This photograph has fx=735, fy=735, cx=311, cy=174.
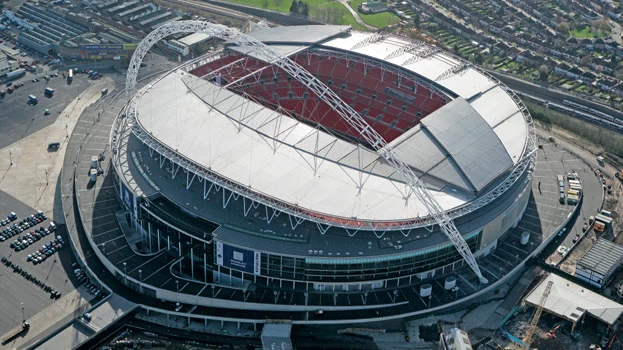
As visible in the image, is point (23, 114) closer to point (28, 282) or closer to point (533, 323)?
point (28, 282)

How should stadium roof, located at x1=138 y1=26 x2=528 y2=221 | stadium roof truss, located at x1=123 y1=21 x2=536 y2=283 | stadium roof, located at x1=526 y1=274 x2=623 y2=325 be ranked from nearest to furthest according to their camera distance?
1. stadium roof truss, located at x1=123 y1=21 x2=536 y2=283
2. stadium roof, located at x1=526 y1=274 x2=623 y2=325
3. stadium roof, located at x1=138 y1=26 x2=528 y2=221

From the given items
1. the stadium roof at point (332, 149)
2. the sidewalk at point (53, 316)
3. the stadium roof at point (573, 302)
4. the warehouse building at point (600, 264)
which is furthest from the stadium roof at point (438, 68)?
the sidewalk at point (53, 316)

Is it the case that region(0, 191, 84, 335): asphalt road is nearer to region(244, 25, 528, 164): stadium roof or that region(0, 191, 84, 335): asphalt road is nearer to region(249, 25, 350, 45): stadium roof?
region(249, 25, 350, 45): stadium roof

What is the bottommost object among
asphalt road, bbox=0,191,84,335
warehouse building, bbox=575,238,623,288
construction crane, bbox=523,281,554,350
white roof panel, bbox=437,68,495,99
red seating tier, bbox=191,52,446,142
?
asphalt road, bbox=0,191,84,335

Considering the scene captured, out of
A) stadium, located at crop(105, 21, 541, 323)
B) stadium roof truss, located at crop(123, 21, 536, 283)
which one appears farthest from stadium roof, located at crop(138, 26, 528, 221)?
stadium roof truss, located at crop(123, 21, 536, 283)

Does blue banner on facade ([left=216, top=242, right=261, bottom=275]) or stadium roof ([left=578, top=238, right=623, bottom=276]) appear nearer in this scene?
blue banner on facade ([left=216, top=242, right=261, bottom=275])
